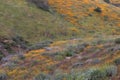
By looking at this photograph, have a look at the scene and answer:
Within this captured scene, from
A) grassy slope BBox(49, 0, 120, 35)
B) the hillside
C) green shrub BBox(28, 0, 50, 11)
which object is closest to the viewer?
the hillside

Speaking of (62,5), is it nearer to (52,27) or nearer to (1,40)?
(52,27)

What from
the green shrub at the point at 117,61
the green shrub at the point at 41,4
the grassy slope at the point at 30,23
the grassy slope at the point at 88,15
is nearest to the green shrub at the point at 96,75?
the green shrub at the point at 117,61

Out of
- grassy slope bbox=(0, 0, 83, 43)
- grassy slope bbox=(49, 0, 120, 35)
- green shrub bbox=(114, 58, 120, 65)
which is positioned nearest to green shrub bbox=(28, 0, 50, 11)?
grassy slope bbox=(0, 0, 83, 43)

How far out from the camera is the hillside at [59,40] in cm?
1514

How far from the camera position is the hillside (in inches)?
596

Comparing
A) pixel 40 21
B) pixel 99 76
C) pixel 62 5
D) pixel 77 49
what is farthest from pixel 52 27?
pixel 99 76

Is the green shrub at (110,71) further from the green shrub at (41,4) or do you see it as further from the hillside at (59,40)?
the green shrub at (41,4)

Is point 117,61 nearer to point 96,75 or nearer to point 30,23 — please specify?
point 96,75

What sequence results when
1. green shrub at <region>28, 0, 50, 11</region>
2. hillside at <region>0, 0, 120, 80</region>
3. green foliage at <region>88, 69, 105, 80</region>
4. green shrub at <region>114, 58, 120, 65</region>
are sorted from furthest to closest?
green shrub at <region>28, 0, 50, 11</region> → hillside at <region>0, 0, 120, 80</region> → green shrub at <region>114, 58, 120, 65</region> → green foliage at <region>88, 69, 105, 80</region>

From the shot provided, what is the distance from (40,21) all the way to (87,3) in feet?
57.8

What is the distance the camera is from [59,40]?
124 ft

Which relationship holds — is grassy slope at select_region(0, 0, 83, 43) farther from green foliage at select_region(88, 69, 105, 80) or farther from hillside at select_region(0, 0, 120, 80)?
green foliage at select_region(88, 69, 105, 80)

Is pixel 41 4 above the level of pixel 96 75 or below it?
below

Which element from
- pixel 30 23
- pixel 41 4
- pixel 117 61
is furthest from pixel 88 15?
pixel 117 61
